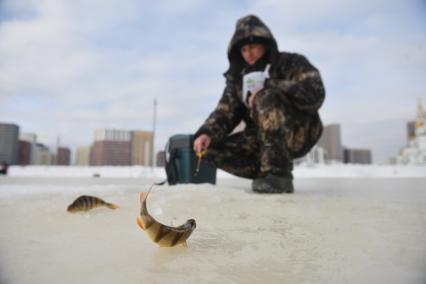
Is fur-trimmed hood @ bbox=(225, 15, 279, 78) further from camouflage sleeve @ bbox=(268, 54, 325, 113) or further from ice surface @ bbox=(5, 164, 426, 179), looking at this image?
ice surface @ bbox=(5, 164, 426, 179)

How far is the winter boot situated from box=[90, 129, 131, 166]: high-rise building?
197ft

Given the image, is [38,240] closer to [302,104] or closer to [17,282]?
[17,282]

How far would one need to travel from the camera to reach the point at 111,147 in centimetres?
6328

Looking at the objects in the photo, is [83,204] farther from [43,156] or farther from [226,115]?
[43,156]

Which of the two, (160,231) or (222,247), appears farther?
(222,247)

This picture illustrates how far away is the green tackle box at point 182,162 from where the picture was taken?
3.11 metres

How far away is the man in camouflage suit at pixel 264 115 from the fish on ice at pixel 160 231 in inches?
61.3

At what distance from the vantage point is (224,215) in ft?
4.30

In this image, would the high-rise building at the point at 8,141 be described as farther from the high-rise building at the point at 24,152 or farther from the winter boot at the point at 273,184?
the winter boot at the point at 273,184

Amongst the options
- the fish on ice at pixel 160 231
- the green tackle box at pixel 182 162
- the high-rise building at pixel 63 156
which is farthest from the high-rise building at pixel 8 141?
the fish on ice at pixel 160 231

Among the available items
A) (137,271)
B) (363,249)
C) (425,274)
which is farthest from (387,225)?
(137,271)

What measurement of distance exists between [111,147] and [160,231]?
6656cm

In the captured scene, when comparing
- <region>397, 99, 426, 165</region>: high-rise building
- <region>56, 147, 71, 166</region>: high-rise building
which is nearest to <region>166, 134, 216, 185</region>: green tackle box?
<region>397, 99, 426, 165</region>: high-rise building

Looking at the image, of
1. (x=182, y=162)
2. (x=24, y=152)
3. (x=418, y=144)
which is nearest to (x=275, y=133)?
(x=182, y=162)
